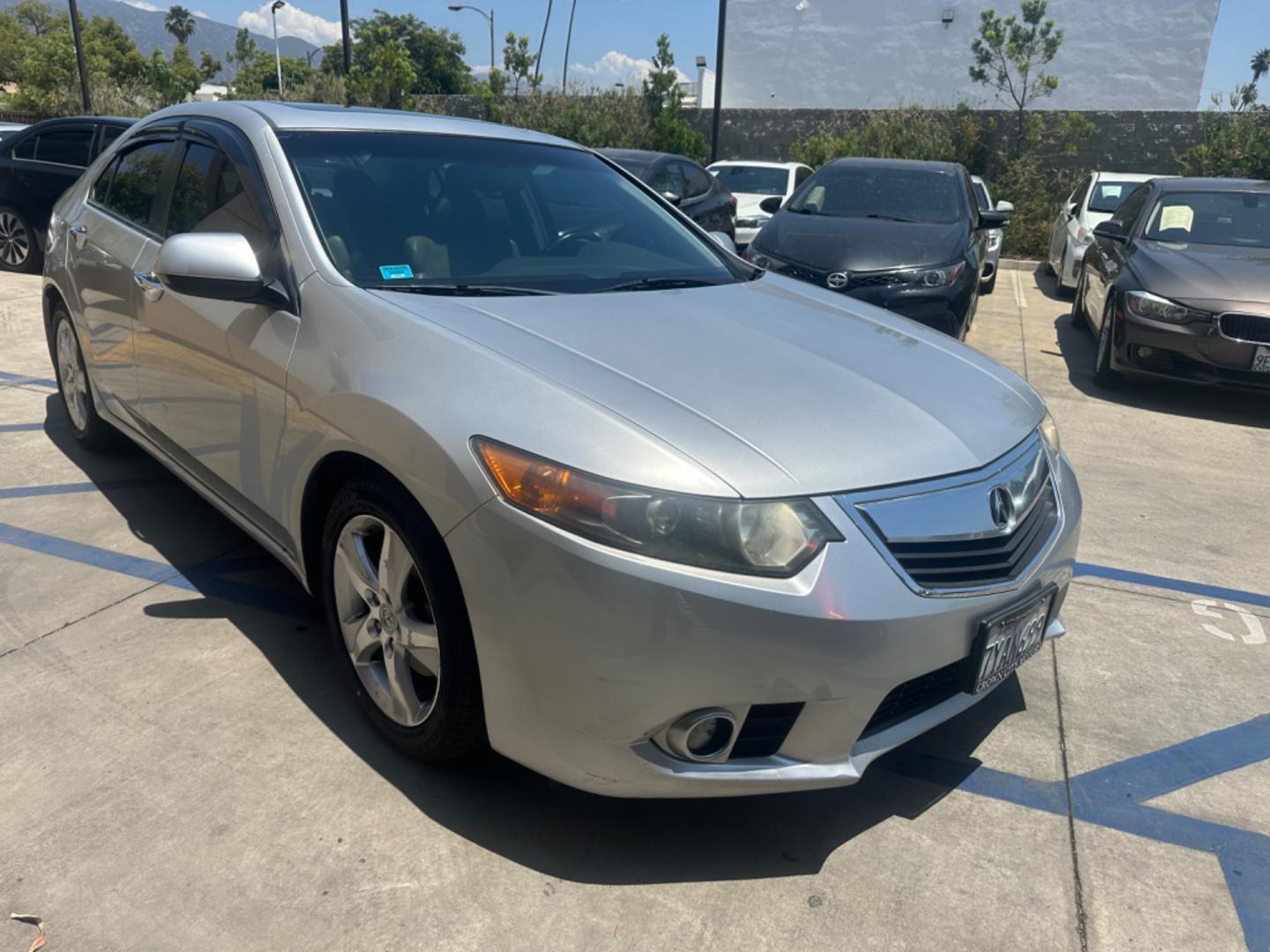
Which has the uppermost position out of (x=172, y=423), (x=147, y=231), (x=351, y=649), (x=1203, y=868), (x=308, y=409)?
(x=147, y=231)

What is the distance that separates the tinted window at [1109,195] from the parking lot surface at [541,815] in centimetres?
929

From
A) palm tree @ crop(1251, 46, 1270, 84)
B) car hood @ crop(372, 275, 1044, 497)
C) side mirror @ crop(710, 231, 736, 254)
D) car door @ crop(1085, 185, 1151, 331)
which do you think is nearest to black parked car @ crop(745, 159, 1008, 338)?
car door @ crop(1085, 185, 1151, 331)

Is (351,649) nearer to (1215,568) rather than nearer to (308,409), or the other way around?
(308,409)

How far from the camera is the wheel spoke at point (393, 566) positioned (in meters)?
2.39

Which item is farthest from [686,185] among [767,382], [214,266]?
[767,382]

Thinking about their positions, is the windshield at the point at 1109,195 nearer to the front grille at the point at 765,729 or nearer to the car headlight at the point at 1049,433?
the car headlight at the point at 1049,433

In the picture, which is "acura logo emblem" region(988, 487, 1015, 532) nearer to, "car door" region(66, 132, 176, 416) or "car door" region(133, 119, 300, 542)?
"car door" region(133, 119, 300, 542)

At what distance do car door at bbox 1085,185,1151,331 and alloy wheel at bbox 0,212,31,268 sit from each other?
10.0 m

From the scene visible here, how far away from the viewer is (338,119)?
11.2ft

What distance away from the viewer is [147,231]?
3.72 m

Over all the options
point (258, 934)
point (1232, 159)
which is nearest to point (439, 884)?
point (258, 934)

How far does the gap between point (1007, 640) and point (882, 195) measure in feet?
21.7

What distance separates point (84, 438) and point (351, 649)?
285 centimetres

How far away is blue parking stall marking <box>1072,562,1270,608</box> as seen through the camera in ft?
12.9
